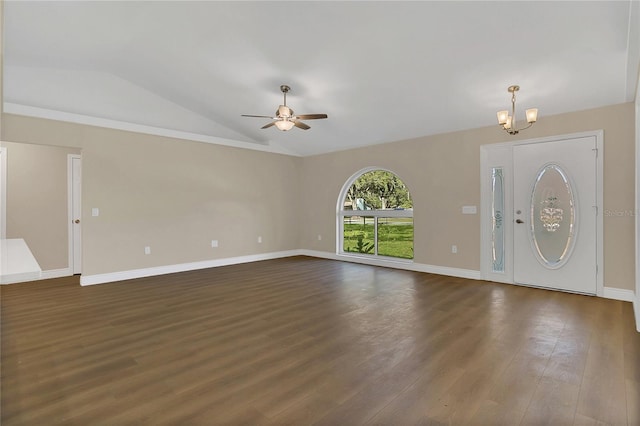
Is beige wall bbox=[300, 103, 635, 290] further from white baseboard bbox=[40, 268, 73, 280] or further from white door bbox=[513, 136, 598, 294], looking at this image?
white baseboard bbox=[40, 268, 73, 280]

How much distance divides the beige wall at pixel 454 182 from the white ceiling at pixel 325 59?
0.78 ft

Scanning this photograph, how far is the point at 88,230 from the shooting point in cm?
493

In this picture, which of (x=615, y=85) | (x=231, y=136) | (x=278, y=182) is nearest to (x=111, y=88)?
(x=231, y=136)

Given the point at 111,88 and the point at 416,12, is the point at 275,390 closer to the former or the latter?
the point at 416,12

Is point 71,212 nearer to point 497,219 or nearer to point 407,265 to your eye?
point 407,265

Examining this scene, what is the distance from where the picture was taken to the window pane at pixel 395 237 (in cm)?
655

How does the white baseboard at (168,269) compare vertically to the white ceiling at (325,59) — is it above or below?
below

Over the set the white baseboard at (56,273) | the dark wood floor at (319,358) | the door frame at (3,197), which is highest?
the door frame at (3,197)

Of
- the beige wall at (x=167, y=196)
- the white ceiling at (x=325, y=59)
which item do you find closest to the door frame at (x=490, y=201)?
the white ceiling at (x=325, y=59)

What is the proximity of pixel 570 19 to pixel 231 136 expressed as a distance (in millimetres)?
5594

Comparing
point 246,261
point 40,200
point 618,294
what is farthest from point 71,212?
point 618,294

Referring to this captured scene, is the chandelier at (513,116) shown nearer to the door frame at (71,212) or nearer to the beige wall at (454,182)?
the beige wall at (454,182)

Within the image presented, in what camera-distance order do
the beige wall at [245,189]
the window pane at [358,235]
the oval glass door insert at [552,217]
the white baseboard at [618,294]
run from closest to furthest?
the white baseboard at [618,294], the beige wall at [245,189], the oval glass door insert at [552,217], the window pane at [358,235]

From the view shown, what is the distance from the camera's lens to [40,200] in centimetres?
549
